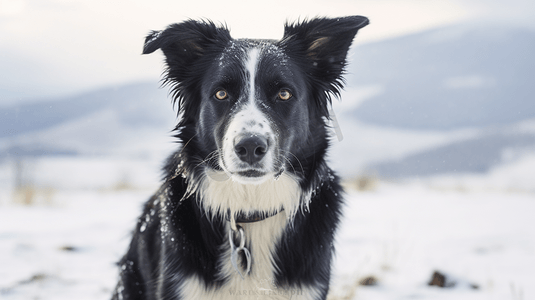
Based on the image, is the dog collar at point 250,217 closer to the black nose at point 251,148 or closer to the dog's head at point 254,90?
the dog's head at point 254,90

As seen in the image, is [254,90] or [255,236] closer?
[254,90]

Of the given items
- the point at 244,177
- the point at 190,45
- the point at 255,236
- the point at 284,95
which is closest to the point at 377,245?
the point at 255,236

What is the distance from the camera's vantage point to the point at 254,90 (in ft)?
9.82

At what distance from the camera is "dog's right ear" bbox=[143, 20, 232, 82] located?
3315mm

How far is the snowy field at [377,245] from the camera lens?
4637 mm

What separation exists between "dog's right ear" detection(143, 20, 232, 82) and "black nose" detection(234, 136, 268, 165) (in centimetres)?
112

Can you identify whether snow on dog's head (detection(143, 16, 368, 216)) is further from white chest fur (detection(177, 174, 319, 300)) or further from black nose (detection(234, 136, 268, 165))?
white chest fur (detection(177, 174, 319, 300))

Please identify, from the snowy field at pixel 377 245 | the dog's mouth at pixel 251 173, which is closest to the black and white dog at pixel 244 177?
the dog's mouth at pixel 251 173

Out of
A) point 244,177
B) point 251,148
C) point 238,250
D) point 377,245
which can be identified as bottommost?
point 377,245

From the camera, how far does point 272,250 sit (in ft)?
10.2

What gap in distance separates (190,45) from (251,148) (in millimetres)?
1257

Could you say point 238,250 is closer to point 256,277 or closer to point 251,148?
point 256,277

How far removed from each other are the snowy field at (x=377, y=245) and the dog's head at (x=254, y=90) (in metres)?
0.87

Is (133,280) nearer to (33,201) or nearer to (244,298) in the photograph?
(244,298)
